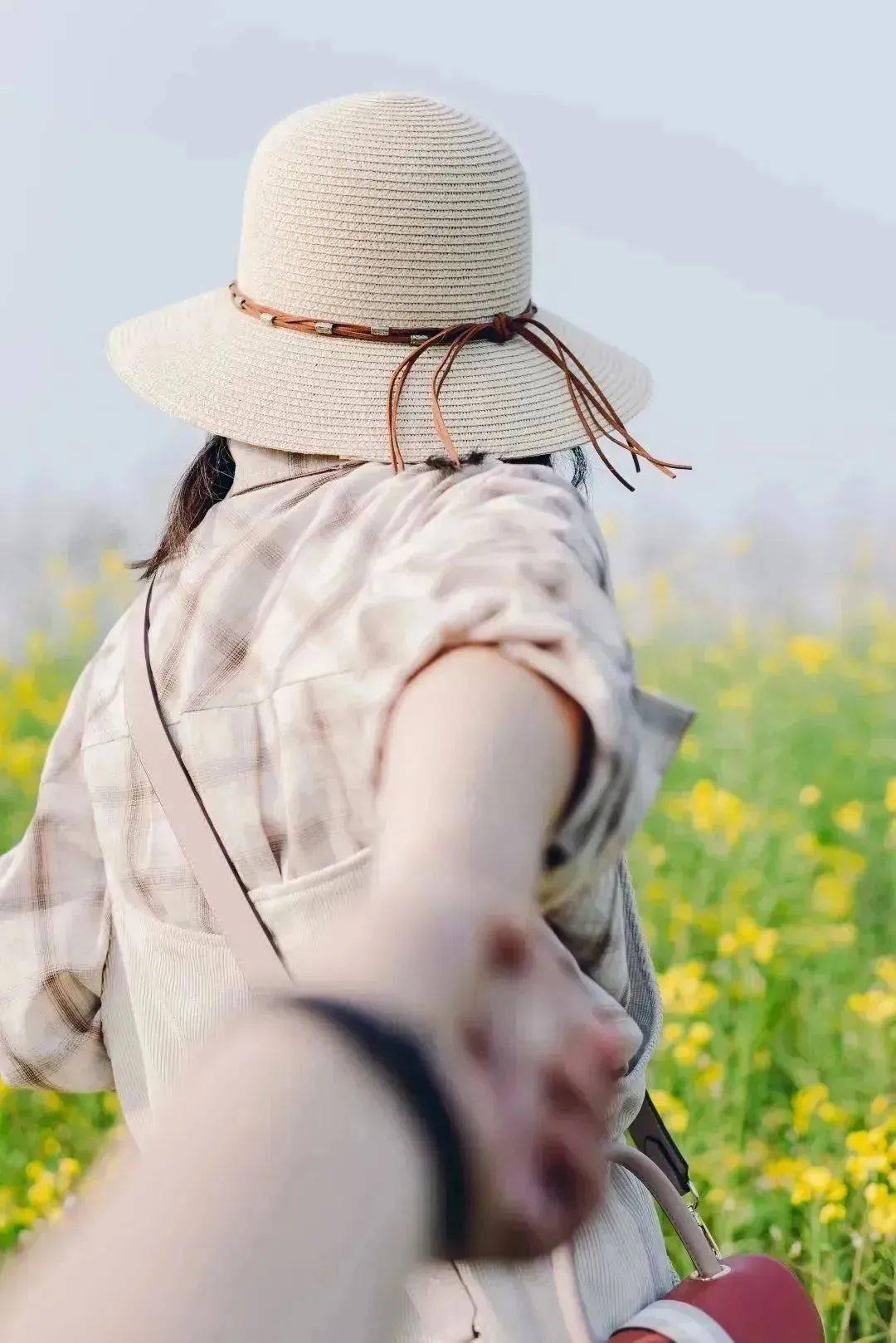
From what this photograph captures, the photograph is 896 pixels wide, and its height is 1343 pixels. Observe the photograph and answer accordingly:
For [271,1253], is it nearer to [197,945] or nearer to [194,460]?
[197,945]

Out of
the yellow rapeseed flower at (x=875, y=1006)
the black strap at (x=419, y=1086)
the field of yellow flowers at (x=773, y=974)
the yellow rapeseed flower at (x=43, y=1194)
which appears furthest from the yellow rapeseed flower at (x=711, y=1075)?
the black strap at (x=419, y=1086)

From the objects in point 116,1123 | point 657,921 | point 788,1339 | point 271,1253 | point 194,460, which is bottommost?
point 657,921

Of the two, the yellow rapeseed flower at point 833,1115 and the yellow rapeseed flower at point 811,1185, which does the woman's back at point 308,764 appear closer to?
the yellow rapeseed flower at point 811,1185

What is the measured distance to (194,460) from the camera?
1.17m

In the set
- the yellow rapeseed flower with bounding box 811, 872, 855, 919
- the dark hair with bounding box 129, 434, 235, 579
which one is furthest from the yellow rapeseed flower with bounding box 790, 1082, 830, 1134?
the dark hair with bounding box 129, 434, 235, 579

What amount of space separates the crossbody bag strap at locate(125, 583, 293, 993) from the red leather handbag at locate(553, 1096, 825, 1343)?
247 mm

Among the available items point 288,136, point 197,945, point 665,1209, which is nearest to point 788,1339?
point 665,1209

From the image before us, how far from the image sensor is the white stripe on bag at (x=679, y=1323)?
0.94 metres

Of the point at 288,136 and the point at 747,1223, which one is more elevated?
the point at 288,136

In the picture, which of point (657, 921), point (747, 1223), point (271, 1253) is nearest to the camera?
point (271, 1253)

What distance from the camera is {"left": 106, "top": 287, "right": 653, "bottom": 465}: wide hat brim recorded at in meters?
0.98

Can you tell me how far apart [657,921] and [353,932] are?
2.64m

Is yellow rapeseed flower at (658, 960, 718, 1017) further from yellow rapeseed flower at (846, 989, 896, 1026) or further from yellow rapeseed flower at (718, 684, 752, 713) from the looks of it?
yellow rapeseed flower at (718, 684, 752, 713)

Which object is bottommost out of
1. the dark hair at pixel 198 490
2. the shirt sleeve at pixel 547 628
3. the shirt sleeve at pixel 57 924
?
the shirt sleeve at pixel 57 924
